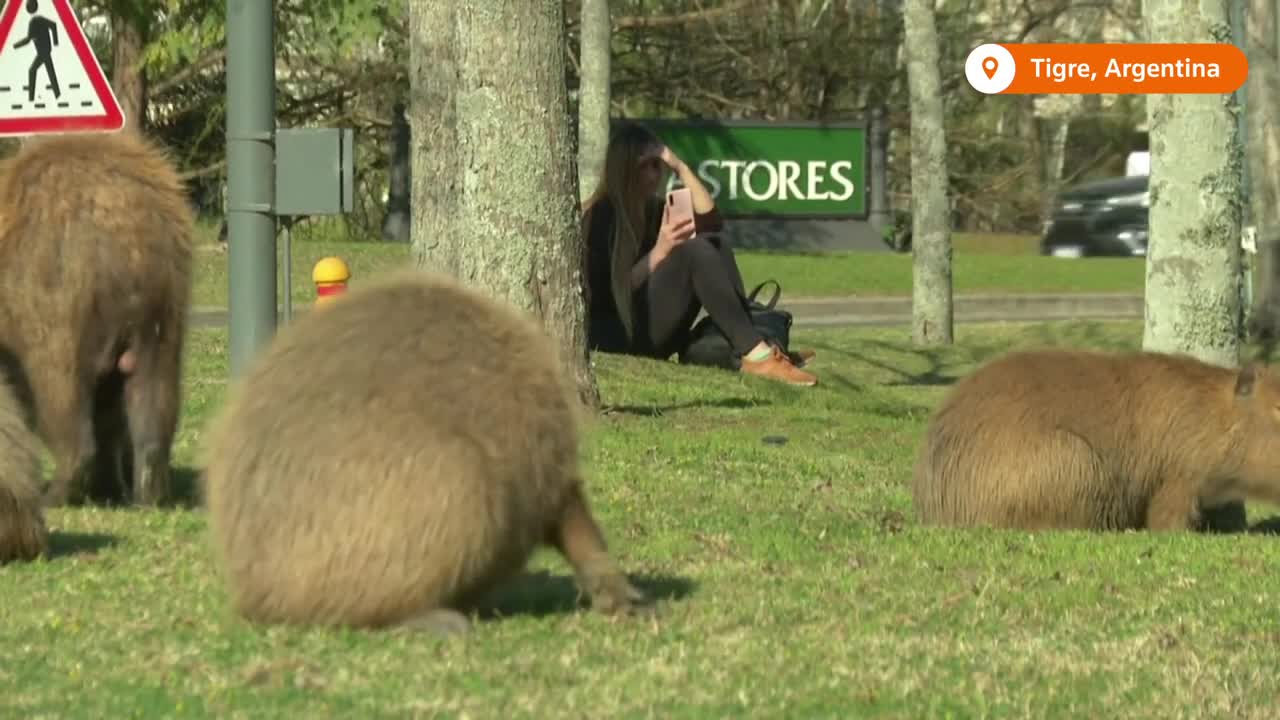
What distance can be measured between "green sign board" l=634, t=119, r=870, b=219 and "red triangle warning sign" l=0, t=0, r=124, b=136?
49.7 feet

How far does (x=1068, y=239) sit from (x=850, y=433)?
71.9 feet

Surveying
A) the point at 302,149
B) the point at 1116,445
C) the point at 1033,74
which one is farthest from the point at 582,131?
the point at 1116,445

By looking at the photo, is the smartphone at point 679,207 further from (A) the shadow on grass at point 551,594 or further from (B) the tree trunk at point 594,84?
(A) the shadow on grass at point 551,594

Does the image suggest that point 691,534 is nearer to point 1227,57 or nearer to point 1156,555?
point 1156,555

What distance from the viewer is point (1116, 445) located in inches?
337

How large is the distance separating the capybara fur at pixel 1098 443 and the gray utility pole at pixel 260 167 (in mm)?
2733

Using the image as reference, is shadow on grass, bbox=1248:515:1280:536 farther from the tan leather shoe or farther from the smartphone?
the smartphone

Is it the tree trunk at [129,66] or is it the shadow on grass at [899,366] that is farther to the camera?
the tree trunk at [129,66]

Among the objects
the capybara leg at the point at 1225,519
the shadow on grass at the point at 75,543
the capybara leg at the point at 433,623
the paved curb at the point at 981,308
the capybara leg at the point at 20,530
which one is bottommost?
the capybara leg at the point at 1225,519

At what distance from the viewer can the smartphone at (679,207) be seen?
14164 millimetres

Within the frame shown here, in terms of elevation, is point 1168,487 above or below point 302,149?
below

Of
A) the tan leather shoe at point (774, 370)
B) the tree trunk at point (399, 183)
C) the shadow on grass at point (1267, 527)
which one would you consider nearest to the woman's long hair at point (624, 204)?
the tan leather shoe at point (774, 370)

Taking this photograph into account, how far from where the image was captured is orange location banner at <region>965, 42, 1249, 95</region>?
37.2 feet

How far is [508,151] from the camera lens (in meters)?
11.0
